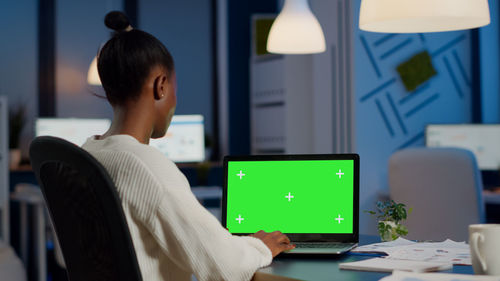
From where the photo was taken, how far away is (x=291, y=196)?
180cm

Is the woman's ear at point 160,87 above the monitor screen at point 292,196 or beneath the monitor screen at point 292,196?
above

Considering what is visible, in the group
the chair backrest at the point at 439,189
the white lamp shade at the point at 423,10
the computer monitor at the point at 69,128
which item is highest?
the white lamp shade at the point at 423,10

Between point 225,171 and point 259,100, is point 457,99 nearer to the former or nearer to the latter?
point 259,100

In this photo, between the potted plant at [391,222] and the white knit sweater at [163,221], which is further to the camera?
the potted plant at [391,222]

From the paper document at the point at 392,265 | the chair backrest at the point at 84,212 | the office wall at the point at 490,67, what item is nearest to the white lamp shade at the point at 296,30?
the office wall at the point at 490,67

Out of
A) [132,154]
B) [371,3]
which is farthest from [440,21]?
[132,154]

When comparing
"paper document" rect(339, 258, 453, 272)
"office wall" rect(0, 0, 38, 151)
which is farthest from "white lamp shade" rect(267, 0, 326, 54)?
"office wall" rect(0, 0, 38, 151)

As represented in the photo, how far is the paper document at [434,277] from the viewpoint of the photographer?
1183 millimetres

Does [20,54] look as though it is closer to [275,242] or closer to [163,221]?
[275,242]

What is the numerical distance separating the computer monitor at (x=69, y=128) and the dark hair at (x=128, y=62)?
151 inches

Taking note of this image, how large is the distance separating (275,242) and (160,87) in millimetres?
432

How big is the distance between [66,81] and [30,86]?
0.28 meters

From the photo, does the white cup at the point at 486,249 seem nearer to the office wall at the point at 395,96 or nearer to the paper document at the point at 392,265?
the paper document at the point at 392,265

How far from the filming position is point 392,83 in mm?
4543
